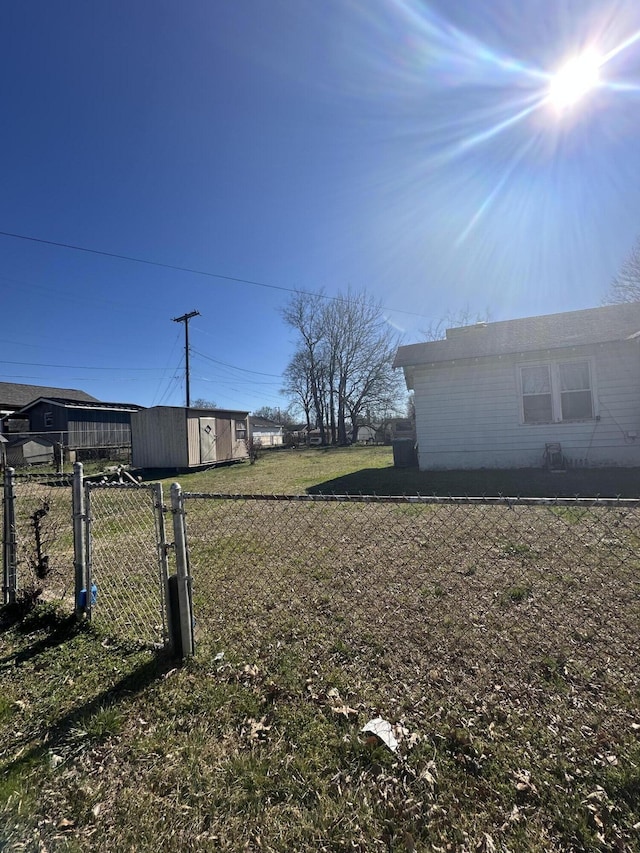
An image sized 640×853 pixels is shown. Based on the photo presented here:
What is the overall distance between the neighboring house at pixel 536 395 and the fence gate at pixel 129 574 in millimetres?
7536

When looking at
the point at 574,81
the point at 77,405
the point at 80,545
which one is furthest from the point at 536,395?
the point at 77,405

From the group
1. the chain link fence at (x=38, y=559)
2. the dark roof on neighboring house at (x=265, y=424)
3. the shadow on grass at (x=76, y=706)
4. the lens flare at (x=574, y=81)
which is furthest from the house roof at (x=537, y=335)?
the dark roof on neighboring house at (x=265, y=424)

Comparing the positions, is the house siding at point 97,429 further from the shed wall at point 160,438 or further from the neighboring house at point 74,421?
the shed wall at point 160,438

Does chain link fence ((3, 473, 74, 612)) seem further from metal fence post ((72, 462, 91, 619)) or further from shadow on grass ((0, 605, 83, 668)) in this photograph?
metal fence post ((72, 462, 91, 619))

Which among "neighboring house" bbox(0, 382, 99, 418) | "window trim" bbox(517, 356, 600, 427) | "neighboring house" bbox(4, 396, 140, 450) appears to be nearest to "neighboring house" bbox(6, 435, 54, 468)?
"neighboring house" bbox(4, 396, 140, 450)

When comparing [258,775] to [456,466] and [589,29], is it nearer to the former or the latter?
[456,466]

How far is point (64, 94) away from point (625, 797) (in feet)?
37.6

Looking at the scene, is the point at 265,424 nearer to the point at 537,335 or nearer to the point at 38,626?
the point at 537,335

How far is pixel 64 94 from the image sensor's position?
7066 mm

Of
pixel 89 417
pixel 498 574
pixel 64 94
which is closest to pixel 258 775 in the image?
pixel 498 574

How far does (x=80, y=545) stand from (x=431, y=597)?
306 centimetres

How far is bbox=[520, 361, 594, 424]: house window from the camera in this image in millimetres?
8938

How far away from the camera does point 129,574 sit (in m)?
4.22

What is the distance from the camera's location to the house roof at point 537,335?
8.88 meters
